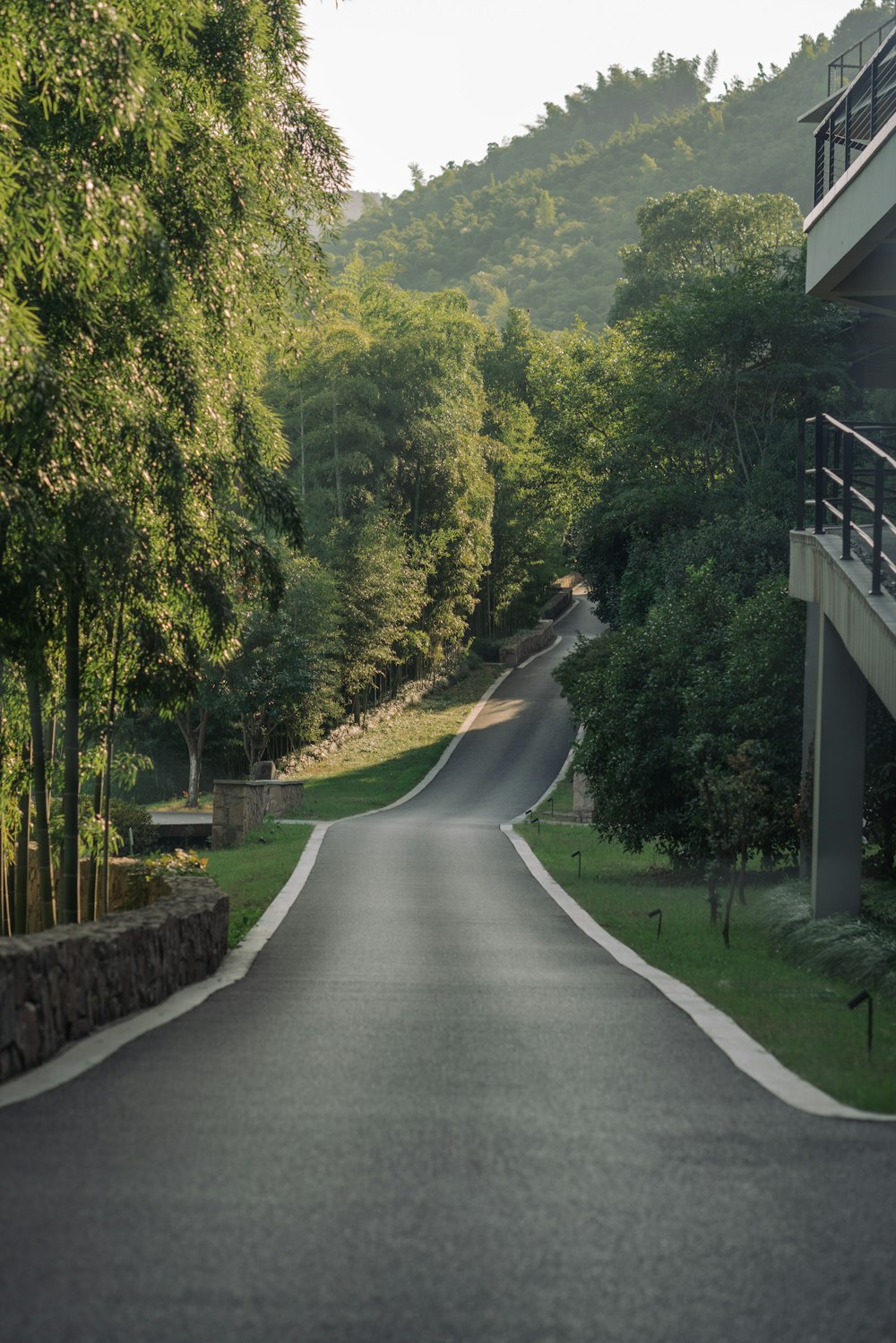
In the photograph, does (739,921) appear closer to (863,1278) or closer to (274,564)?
(274,564)

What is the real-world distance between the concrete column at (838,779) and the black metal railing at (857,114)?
4.50m

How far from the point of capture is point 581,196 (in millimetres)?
139000

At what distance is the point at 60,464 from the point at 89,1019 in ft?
12.2

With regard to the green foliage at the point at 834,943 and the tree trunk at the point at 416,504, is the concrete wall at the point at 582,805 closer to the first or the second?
the green foliage at the point at 834,943

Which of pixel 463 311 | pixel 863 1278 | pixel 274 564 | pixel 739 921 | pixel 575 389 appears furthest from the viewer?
pixel 463 311

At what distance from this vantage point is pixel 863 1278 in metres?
3.79

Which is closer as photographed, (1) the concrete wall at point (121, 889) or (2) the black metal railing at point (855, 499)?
(2) the black metal railing at point (855, 499)

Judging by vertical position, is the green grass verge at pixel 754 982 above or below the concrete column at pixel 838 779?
below

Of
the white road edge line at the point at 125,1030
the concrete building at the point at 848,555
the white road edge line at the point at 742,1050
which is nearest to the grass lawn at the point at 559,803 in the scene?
the concrete building at the point at 848,555

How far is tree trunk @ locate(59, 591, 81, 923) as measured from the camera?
9.87 metres

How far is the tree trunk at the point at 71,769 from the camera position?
987cm

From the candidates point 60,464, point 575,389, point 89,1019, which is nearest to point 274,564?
point 60,464

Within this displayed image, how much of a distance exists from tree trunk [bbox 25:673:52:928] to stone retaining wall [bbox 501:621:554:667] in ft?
162

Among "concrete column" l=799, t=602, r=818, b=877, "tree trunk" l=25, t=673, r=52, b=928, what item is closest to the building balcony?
"concrete column" l=799, t=602, r=818, b=877
